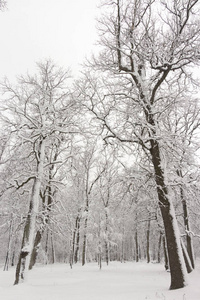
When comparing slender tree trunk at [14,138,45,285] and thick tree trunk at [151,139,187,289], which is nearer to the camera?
thick tree trunk at [151,139,187,289]

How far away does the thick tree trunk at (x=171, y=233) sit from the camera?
286 inches

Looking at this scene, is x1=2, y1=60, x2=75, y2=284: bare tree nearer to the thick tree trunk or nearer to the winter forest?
the winter forest

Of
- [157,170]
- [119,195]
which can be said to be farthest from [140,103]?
[119,195]

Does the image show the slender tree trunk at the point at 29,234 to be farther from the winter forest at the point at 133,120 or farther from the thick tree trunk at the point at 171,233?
the thick tree trunk at the point at 171,233

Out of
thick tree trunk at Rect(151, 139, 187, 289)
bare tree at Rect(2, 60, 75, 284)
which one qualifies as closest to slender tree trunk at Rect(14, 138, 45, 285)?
bare tree at Rect(2, 60, 75, 284)

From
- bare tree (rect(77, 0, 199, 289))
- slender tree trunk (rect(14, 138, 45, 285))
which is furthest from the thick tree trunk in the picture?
slender tree trunk (rect(14, 138, 45, 285))

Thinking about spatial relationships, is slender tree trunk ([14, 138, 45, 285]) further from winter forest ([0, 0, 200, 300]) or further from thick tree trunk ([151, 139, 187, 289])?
thick tree trunk ([151, 139, 187, 289])

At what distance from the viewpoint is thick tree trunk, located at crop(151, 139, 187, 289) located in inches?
286

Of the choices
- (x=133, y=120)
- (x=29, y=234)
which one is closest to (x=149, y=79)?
(x=133, y=120)

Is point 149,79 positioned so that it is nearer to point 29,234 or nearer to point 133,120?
point 133,120

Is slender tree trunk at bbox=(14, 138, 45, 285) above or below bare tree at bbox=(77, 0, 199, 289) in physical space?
below

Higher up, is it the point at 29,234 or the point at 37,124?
the point at 37,124

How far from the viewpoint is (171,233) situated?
786cm

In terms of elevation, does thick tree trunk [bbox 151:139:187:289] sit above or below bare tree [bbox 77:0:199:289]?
below
